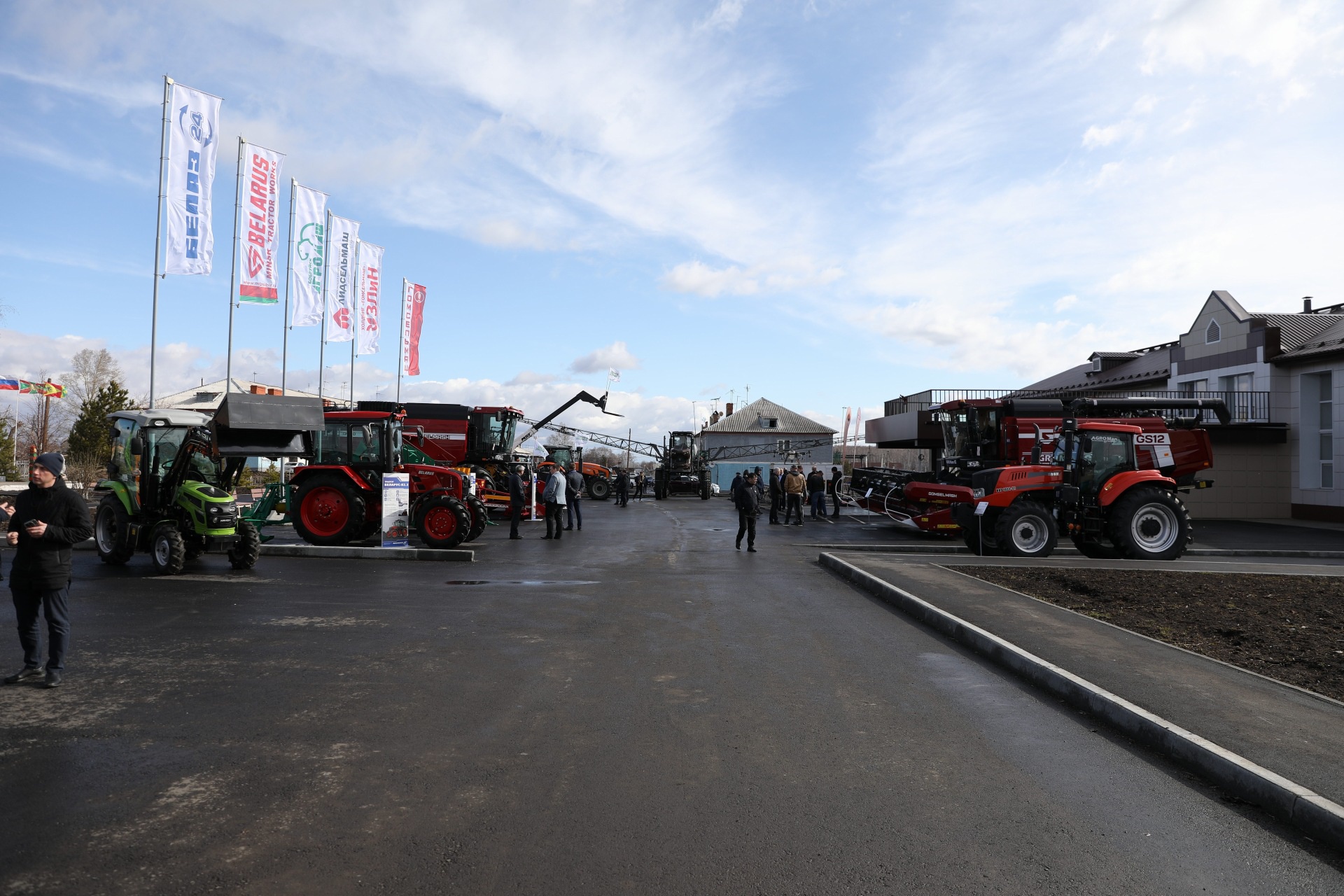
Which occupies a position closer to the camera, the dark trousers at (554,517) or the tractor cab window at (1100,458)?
the tractor cab window at (1100,458)

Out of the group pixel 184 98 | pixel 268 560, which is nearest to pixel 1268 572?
pixel 268 560

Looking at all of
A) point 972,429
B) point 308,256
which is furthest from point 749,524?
point 308,256

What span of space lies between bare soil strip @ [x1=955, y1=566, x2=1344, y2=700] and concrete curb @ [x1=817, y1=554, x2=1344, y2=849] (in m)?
1.82

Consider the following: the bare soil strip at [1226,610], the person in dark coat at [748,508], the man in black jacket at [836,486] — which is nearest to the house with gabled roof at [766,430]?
the man in black jacket at [836,486]

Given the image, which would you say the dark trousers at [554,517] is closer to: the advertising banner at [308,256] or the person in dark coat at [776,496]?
the person in dark coat at [776,496]

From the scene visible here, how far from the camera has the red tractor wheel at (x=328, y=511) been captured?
632 inches

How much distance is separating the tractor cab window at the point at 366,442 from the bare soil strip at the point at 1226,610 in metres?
10.7

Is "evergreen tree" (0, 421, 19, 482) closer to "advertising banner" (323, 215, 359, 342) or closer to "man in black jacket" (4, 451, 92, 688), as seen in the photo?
"advertising banner" (323, 215, 359, 342)

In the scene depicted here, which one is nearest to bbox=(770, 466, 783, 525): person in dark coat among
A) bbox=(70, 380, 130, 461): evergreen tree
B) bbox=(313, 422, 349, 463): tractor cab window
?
bbox=(313, 422, 349, 463): tractor cab window

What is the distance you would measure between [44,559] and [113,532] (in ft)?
26.9

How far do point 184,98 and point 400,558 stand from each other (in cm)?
1394

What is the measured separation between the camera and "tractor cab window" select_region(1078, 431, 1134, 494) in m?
16.4

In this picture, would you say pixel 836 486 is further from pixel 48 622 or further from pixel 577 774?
pixel 577 774

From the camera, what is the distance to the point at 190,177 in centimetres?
2145
